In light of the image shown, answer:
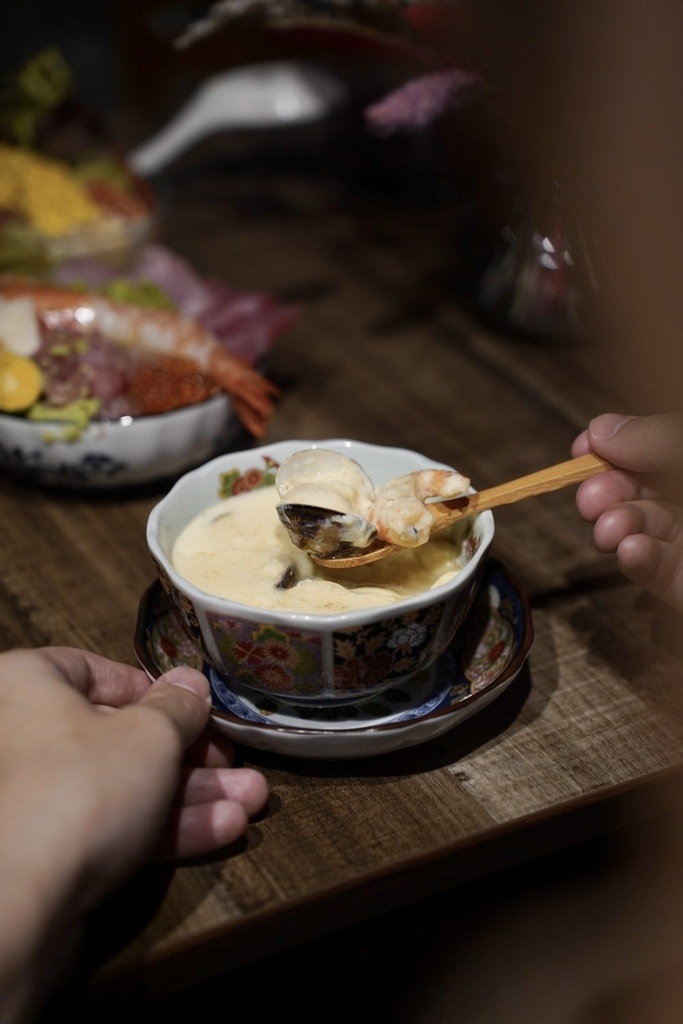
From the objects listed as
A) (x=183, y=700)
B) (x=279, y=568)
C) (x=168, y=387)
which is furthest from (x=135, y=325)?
(x=183, y=700)

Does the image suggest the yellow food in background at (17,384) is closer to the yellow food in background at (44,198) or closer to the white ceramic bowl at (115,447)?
the white ceramic bowl at (115,447)

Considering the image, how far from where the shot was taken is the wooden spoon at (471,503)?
0.92m

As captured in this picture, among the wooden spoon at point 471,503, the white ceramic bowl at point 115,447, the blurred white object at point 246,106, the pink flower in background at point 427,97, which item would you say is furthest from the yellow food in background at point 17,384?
the blurred white object at point 246,106

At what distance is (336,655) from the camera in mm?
849

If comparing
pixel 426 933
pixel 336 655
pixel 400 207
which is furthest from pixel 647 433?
pixel 400 207

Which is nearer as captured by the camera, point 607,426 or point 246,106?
point 607,426

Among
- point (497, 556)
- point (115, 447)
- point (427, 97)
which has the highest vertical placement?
point (427, 97)

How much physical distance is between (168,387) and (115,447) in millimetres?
125

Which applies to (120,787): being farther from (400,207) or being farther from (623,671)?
(400,207)

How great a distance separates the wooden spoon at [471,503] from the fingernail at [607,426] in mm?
41

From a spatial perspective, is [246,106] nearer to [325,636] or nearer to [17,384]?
[17,384]

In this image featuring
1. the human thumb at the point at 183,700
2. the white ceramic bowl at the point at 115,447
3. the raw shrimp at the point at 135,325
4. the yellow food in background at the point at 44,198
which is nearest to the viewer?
the human thumb at the point at 183,700

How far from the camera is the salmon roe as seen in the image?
1.33 metres

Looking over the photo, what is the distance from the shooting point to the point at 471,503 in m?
0.94
